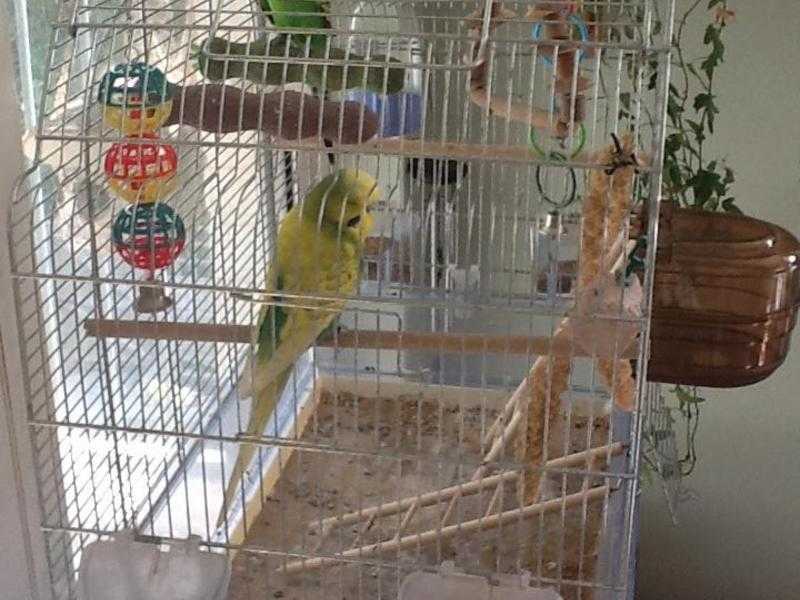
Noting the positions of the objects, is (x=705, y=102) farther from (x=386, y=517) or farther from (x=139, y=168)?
(x=139, y=168)

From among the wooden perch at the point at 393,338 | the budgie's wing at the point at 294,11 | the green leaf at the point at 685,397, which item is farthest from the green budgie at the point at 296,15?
the green leaf at the point at 685,397

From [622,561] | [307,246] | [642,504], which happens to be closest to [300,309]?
[307,246]

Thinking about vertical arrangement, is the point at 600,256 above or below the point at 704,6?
below

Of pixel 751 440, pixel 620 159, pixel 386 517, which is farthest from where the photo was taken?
pixel 751 440

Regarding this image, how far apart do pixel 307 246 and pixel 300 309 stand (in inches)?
2.3

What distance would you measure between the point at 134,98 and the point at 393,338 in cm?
28

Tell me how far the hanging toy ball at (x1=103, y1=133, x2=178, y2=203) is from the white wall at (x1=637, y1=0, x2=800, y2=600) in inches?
30.7

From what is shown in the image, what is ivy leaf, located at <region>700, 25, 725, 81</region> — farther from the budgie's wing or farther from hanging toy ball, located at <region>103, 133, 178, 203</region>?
hanging toy ball, located at <region>103, 133, 178, 203</region>

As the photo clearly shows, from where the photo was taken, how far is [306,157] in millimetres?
1383

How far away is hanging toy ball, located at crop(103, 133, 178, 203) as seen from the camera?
0.86 m

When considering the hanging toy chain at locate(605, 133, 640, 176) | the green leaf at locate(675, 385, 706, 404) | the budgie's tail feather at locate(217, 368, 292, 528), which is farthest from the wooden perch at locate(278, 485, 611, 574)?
the hanging toy chain at locate(605, 133, 640, 176)

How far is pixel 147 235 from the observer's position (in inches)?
33.7

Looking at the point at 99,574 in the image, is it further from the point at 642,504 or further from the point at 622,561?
the point at 642,504

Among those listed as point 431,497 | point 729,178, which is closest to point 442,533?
point 431,497
